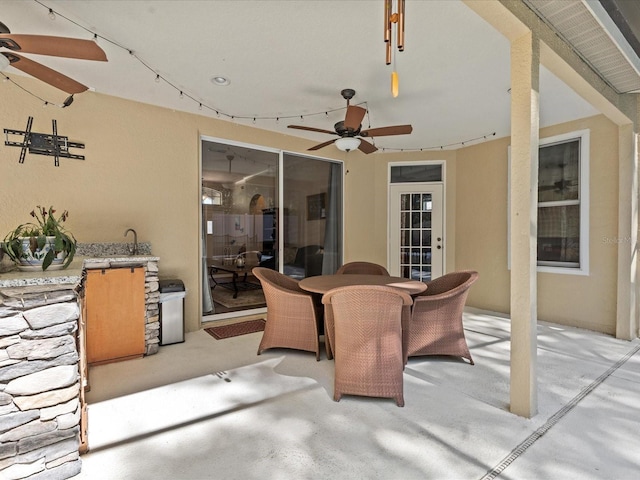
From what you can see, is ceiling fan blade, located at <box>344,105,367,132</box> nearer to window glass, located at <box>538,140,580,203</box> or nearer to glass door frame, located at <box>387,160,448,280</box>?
glass door frame, located at <box>387,160,448,280</box>

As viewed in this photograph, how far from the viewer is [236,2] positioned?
223 cm

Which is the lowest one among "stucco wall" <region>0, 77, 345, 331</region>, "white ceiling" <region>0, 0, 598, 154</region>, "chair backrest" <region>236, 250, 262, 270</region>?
"chair backrest" <region>236, 250, 262, 270</region>

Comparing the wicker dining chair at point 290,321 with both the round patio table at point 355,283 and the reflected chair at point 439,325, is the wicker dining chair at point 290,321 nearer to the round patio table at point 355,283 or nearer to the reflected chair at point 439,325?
the round patio table at point 355,283

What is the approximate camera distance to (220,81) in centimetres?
334

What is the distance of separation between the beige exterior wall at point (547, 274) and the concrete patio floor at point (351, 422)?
3.81ft

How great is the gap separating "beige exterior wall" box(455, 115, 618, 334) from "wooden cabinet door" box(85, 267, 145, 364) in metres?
4.97

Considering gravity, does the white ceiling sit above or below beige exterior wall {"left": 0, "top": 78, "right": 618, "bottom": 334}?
above

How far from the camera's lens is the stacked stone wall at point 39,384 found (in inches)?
62.0

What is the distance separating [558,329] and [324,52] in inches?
174

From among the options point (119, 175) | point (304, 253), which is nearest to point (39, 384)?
point (119, 175)

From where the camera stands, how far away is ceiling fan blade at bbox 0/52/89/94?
2.21 metres

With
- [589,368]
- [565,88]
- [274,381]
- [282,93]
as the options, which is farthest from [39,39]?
[589,368]

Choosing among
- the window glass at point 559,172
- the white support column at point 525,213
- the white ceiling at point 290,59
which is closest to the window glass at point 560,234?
the window glass at point 559,172

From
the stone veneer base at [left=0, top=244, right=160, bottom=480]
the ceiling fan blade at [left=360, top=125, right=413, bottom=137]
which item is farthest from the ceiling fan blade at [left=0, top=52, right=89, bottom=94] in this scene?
the ceiling fan blade at [left=360, top=125, right=413, bottom=137]
